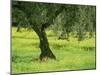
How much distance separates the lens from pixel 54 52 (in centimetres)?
279

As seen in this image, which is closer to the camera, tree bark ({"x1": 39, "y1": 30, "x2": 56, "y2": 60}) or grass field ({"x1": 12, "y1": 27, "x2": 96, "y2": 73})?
grass field ({"x1": 12, "y1": 27, "x2": 96, "y2": 73})

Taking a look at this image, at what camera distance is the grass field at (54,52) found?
2627 mm

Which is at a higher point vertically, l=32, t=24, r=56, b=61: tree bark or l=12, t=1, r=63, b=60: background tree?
l=12, t=1, r=63, b=60: background tree

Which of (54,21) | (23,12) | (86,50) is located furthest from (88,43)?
(23,12)

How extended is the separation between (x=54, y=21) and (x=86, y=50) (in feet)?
1.85

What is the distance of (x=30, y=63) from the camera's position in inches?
105

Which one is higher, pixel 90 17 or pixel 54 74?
pixel 90 17

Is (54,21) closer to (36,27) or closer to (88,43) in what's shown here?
(36,27)

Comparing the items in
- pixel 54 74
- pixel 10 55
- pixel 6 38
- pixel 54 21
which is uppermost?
pixel 54 21

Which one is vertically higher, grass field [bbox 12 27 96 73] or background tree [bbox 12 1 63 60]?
background tree [bbox 12 1 63 60]

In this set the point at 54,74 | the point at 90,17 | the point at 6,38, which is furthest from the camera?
the point at 90,17

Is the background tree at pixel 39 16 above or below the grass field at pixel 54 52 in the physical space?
above

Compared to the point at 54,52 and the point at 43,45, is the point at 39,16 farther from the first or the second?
the point at 54,52

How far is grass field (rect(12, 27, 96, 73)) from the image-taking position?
2.63m
